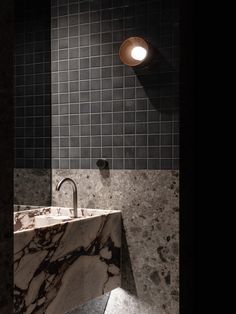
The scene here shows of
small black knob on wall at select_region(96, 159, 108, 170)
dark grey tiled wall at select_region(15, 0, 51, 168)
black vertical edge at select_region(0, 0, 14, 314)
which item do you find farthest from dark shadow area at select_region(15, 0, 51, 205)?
black vertical edge at select_region(0, 0, 14, 314)

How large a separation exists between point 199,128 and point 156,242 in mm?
1754

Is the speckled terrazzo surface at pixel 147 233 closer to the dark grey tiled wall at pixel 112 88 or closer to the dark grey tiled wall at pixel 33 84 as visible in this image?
the dark grey tiled wall at pixel 112 88

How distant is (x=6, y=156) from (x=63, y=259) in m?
1.75

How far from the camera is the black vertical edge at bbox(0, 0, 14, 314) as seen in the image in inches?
23.6

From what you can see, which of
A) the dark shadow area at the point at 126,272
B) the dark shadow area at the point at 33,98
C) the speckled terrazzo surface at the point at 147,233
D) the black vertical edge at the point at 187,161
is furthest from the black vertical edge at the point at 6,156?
the dark shadow area at the point at 33,98

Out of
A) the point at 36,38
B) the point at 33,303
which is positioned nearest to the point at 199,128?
the point at 33,303

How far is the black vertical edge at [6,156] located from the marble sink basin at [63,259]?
140 centimetres

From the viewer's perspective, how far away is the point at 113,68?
2795mm

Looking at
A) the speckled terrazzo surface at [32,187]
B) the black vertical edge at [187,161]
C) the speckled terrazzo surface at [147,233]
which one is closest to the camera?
the black vertical edge at [187,161]

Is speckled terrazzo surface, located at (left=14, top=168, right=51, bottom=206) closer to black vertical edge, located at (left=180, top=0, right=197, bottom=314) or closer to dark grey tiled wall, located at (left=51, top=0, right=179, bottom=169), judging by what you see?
dark grey tiled wall, located at (left=51, top=0, right=179, bottom=169)

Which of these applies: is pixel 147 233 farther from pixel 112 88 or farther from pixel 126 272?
pixel 112 88

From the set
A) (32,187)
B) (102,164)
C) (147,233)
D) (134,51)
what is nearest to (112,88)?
(134,51)

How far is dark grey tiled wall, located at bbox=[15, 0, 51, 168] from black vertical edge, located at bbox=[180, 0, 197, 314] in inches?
79.4

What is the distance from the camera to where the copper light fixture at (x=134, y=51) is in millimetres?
2611
